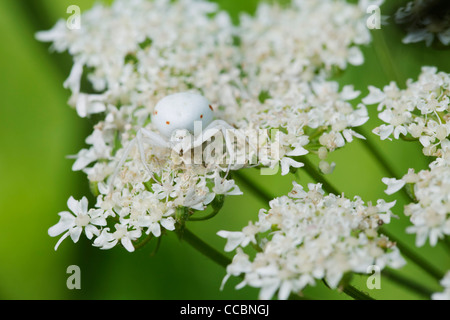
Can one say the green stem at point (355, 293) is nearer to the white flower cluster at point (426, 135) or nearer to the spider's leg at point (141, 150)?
the white flower cluster at point (426, 135)

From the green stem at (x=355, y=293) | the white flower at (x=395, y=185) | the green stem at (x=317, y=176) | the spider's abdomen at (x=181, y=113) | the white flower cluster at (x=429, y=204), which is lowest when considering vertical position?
the green stem at (x=355, y=293)

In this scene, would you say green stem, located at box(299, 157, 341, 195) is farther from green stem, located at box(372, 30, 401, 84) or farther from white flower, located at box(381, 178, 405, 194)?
green stem, located at box(372, 30, 401, 84)

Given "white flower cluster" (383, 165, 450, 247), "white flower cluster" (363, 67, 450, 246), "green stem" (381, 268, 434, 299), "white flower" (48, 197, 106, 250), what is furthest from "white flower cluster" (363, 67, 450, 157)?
"white flower" (48, 197, 106, 250)

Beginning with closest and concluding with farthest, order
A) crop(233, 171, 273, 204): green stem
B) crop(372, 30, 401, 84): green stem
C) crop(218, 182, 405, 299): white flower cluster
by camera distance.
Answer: crop(218, 182, 405, 299): white flower cluster < crop(233, 171, 273, 204): green stem < crop(372, 30, 401, 84): green stem

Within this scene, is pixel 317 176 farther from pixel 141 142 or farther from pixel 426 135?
pixel 141 142

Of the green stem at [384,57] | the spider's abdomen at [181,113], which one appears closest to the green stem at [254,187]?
the spider's abdomen at [181,113]

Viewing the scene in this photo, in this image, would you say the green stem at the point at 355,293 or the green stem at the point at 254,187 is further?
the green stem at the point at 254,187
